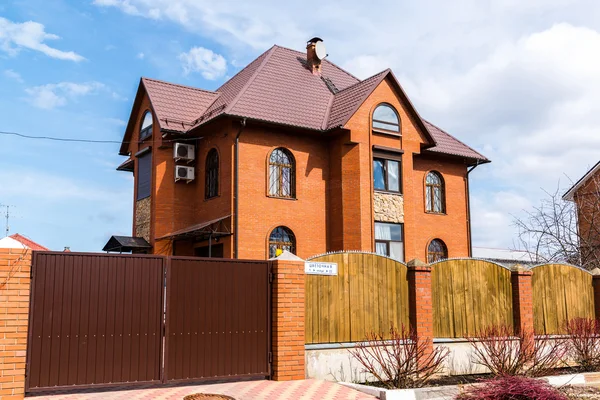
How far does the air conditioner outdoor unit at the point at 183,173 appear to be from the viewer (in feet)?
69.0

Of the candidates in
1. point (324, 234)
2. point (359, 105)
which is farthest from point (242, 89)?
point (324, 234)

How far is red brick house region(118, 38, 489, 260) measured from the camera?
64.2 ft

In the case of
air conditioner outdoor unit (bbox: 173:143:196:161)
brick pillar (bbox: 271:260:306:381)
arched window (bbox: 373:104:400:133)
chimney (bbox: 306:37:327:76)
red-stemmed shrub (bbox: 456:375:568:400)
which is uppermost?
chimney (bbox: 306:37:327:76)

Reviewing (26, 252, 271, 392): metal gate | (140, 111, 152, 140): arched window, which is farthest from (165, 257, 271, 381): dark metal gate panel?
(140, 111, 152, 140): arched window

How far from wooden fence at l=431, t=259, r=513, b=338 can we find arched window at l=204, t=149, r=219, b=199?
1046 cm

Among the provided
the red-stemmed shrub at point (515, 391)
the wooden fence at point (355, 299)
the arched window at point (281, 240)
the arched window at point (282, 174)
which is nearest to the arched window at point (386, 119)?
the arched window at point (282, 174)

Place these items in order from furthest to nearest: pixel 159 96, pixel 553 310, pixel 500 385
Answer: pixel 159 96
pixel 553 310
pixel 500 385

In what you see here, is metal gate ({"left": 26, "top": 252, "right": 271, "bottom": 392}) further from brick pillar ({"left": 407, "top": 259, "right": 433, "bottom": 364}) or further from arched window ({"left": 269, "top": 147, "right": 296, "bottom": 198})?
arched window ({"left": 269, "top": 147, "right": 296, "bottom": 198})

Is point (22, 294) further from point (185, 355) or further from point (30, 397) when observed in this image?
point (185, 355)

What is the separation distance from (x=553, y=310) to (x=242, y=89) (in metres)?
12.0

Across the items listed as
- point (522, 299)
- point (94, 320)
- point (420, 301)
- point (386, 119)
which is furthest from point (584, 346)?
point (386, 119)

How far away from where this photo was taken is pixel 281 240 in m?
20.0

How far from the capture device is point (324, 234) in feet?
68.8

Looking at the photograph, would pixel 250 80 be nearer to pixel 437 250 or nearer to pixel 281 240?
pixel 281 240
